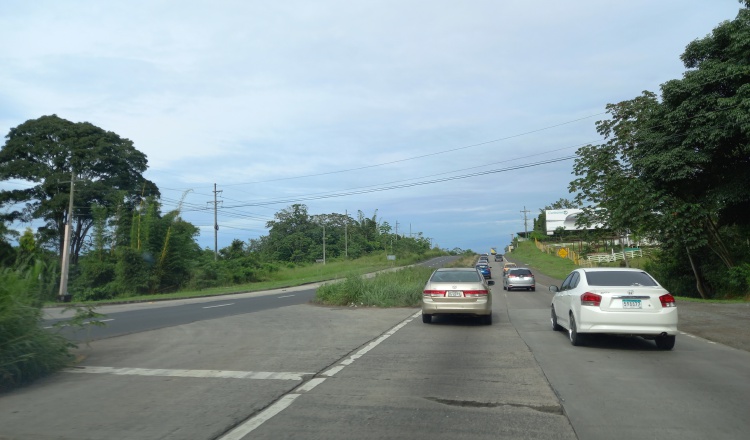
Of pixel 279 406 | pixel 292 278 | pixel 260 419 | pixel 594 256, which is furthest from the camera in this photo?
pixel 594 256

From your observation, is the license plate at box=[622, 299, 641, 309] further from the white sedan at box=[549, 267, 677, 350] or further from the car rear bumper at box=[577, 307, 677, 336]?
the car rear bumper at box=[577, 307, 677, 336]

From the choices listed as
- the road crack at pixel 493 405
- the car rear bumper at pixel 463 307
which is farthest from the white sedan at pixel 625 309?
the road crack at pixel 493 405

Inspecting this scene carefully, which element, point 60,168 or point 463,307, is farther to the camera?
point 60,168

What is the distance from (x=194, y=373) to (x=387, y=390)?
120 inches

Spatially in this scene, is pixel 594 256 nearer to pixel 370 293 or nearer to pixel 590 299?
pixel 370 293

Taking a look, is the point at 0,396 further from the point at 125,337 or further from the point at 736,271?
the point at 736,271

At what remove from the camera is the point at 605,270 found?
38.2 feet

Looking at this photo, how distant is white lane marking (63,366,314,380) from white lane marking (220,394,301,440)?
120 cm

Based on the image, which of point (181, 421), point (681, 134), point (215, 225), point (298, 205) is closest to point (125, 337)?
point (181, 421)

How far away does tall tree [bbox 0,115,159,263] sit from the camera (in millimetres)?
45531

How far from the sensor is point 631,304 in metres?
10.6

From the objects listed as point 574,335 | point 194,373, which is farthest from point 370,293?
point 194,373

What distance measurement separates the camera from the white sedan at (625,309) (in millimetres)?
10492

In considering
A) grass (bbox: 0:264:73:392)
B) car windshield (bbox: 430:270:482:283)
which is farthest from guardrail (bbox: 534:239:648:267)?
grass (bbox: 0:264:73:392)
